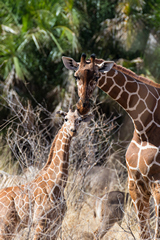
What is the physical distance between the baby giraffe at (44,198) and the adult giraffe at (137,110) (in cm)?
55

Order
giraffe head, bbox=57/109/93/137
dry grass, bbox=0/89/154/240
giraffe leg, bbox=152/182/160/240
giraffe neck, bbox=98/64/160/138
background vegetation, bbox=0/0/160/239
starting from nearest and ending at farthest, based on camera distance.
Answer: giraffe leg, bbox=152/182/160/240 < giraffe neck, bbox=98/64/160/138 < giraffe head, bbox=57/109/93/137 < dry grass, bbox=0/89/154/240 < background vegetation, bbox=0/0/160/239

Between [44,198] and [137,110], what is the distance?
5.45 ft

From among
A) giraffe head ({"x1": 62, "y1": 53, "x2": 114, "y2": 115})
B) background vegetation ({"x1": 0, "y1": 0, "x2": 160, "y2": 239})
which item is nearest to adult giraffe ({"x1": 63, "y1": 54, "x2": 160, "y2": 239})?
giraffe head ({"x1": 62, "y1": 53, "x2": 114, "y2": 115})

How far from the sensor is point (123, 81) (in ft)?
13.5

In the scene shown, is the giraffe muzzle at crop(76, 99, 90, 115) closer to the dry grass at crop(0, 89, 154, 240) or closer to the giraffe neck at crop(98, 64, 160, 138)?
the giraffe neck at crop(98, 64, 160, 138)

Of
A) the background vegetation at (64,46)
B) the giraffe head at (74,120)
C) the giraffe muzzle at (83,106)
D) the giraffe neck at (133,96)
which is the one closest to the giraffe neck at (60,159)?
the giraffe head at (74,120)

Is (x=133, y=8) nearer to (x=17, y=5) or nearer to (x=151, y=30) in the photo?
(x=151, y=30)

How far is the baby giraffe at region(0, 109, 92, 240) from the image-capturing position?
416 cm

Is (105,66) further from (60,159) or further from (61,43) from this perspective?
(61,43)

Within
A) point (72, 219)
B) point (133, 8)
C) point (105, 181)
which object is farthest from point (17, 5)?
point (72, 219)

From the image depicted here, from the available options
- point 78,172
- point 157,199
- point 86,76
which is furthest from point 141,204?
point 86,76

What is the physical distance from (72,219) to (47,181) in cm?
168

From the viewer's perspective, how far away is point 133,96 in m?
4.10

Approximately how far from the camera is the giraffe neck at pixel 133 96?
4.05m
